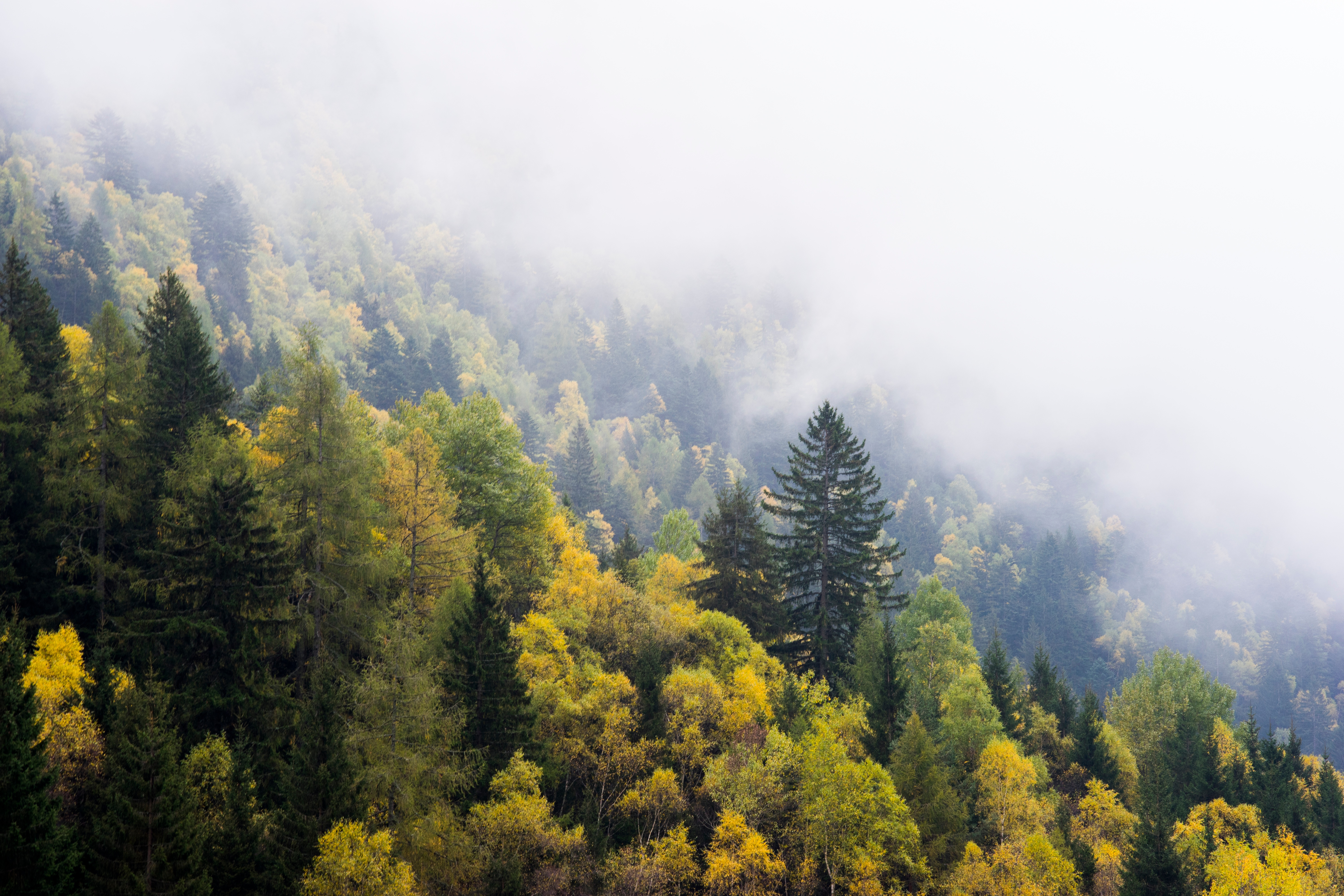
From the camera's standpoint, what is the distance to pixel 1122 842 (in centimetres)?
4981

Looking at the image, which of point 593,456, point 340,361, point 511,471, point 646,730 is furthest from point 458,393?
point 646,730

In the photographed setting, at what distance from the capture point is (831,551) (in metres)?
53.1

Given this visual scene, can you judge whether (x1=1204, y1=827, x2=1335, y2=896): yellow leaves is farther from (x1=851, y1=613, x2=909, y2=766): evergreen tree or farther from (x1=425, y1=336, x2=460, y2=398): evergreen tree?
(x1=425, y1=336, x2=460, y2=398): evergreen tree

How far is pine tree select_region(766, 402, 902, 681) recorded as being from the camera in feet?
171

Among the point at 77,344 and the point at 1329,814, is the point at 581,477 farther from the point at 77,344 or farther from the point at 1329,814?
the point at 1329,814

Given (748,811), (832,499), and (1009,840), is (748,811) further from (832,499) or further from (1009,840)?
(832,499)

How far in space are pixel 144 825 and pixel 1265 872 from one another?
52794 millimetres

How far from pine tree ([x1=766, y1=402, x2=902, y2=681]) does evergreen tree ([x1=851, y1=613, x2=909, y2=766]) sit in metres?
4.79

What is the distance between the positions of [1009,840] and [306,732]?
1456 inches

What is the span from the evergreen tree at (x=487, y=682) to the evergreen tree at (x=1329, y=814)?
202ft

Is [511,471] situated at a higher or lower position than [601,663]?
higher

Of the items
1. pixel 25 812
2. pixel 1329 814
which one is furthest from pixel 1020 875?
pixel 25 812

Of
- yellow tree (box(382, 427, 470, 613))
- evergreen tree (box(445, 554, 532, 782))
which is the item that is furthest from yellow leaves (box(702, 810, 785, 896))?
yellow tree (box(382, 427, 470, 613))

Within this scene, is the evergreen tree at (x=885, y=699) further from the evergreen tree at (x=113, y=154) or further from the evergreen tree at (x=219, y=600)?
the evergreen tree at (x=113, y=154)
